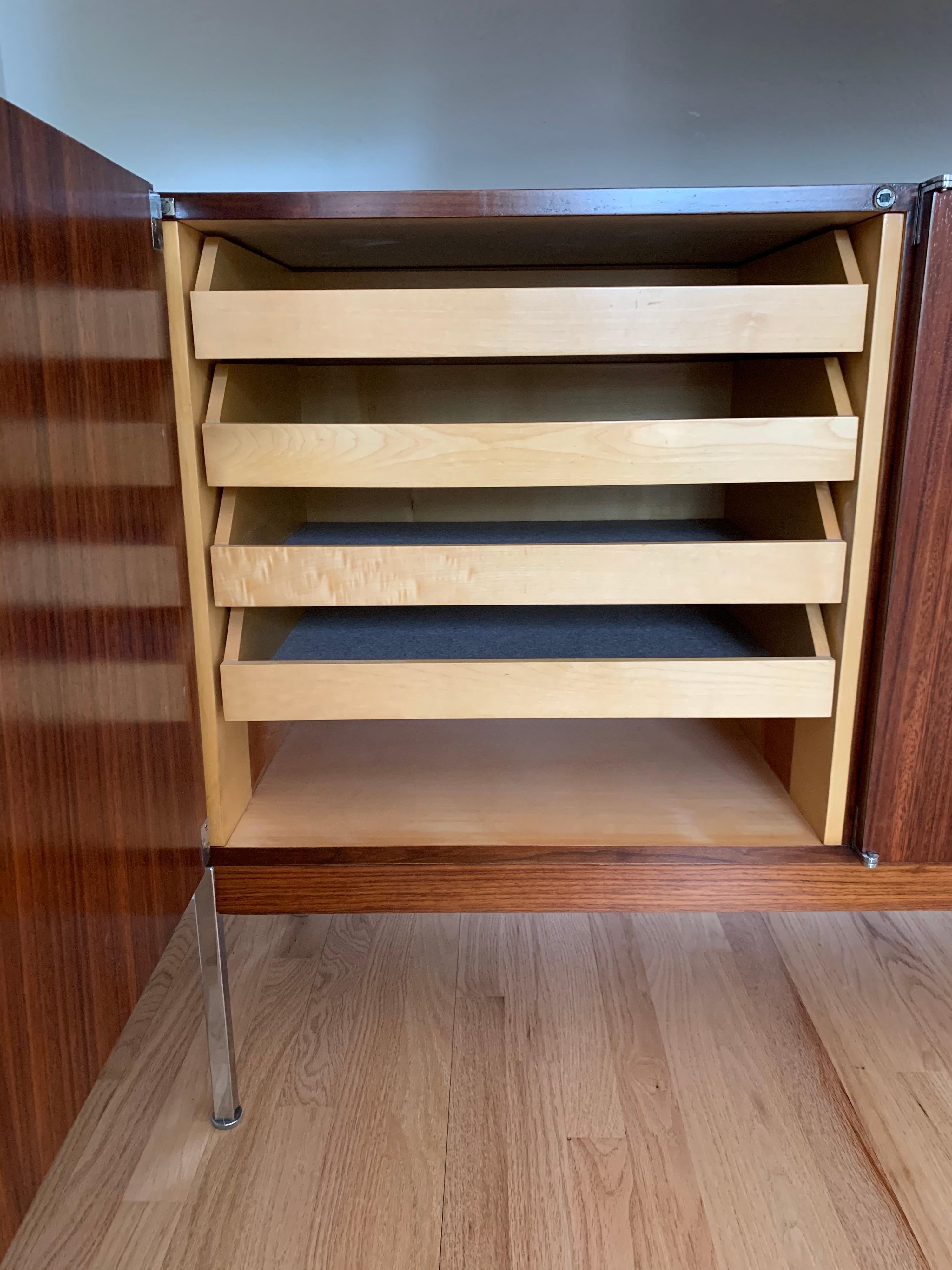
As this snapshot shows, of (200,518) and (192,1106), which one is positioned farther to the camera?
(192,1106)

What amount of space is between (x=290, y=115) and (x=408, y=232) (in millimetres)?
656

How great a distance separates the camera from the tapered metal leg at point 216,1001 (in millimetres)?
922

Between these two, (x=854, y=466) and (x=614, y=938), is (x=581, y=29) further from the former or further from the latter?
(x=614, y=938)

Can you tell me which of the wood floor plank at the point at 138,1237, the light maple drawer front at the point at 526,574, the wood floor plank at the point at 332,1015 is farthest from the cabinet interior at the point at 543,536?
the wood floor plank at the point at 138,1237

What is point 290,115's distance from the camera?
4.51ft

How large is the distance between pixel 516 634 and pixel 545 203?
46 centimetres

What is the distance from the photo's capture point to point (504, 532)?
1151 mm

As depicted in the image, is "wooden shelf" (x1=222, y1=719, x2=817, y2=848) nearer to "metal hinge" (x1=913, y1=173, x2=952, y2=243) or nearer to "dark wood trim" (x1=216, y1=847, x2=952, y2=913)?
"dark wood trim" (x1=216, y1=847, x2=952, y2=913)

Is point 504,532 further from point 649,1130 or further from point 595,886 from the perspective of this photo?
point 649,1130

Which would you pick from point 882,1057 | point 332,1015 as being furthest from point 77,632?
point 882,1057

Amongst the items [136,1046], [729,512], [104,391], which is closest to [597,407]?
[729,512]

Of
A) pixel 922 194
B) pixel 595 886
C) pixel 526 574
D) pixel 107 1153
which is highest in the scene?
pixel 922 194

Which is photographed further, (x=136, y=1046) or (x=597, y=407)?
(x=597, y=407)

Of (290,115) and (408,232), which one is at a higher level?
(290,115)
